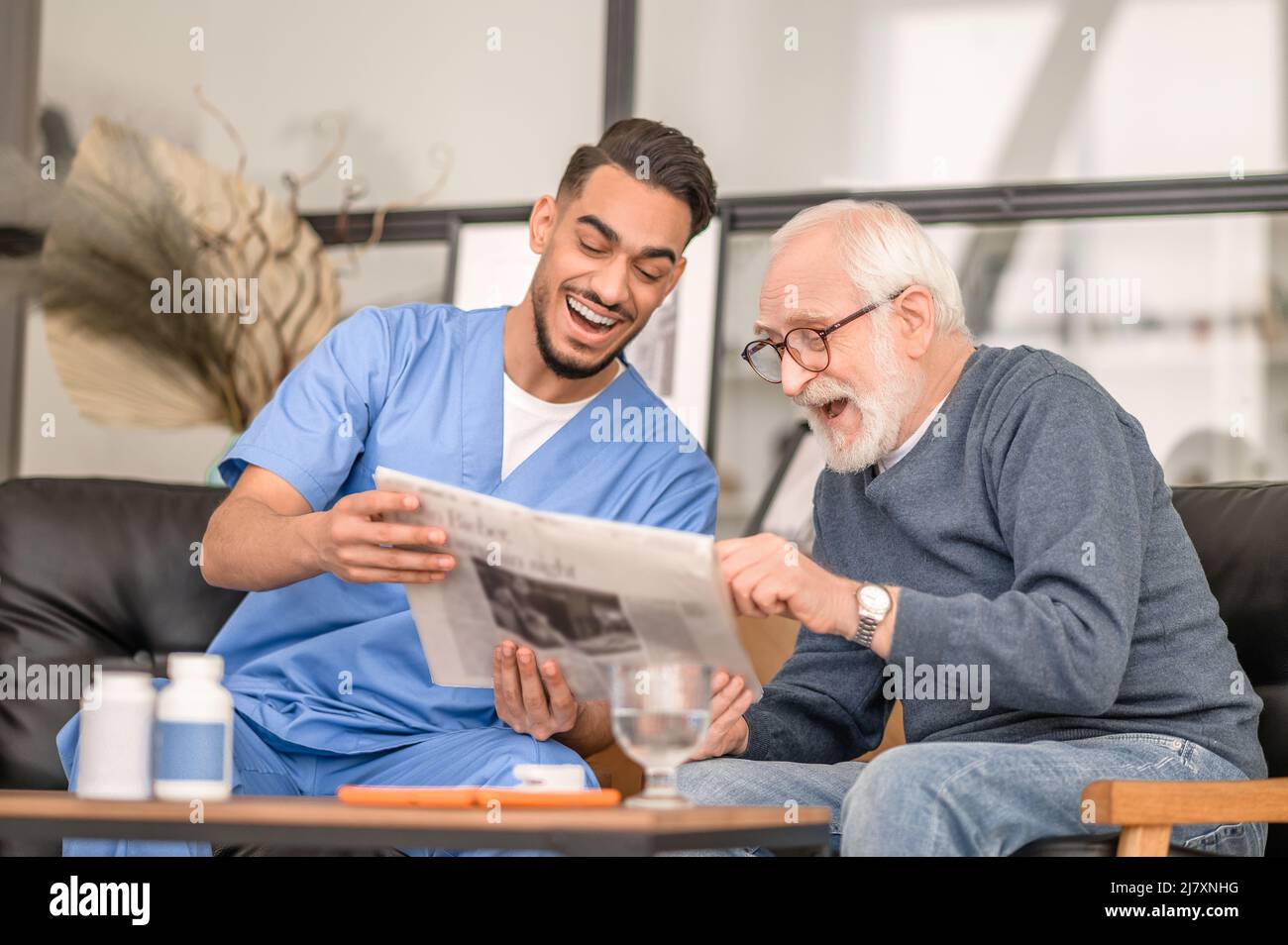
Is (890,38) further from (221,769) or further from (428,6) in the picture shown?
(221,769)

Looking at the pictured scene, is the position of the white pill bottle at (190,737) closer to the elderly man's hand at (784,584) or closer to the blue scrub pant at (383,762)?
the blue scrub pant at (383,762)

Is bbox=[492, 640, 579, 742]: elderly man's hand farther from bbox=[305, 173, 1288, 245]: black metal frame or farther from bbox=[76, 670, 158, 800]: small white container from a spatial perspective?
bbox=[305, 173, 1288, 245]: black metal frame

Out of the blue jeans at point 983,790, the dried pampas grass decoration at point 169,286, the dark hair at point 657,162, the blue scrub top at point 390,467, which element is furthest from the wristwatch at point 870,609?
A: the dried pampas grass decoration at point 169,286

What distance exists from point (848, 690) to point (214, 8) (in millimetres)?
2888

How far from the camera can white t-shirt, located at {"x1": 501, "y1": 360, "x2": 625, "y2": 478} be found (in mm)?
2150

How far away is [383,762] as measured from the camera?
1932mm

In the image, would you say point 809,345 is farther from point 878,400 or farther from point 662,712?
point 662,712

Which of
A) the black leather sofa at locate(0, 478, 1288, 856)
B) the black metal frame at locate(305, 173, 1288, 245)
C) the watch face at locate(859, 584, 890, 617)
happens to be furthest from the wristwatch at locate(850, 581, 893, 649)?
the black metal frame at locate(305, 173, 1288, 245)

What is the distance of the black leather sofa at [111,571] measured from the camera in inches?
81.0

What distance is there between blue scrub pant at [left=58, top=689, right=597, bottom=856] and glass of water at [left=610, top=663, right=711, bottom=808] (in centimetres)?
44

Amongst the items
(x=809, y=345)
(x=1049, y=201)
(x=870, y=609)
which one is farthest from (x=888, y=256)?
(x=1049, y=201)

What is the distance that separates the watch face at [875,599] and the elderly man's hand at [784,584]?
1 cm

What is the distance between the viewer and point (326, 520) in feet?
5.54
